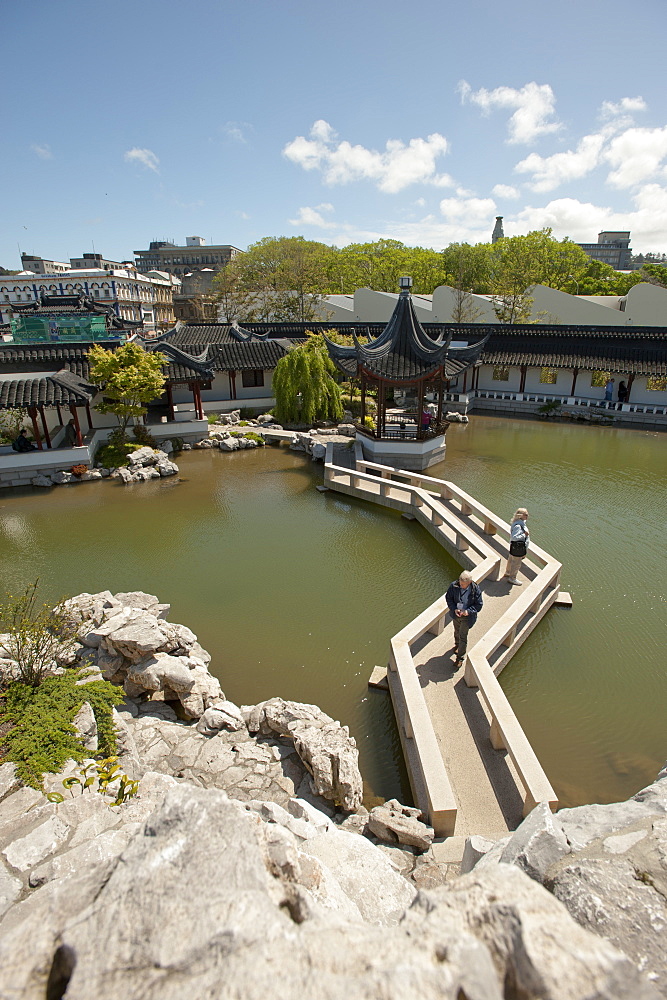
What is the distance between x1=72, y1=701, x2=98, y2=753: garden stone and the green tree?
1544 centimetres

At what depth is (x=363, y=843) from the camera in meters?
4.45

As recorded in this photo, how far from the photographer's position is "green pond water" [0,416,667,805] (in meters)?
7.52

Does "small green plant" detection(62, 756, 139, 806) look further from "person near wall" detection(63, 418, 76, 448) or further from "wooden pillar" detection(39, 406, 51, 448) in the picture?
"person near wall" detection(63, 418, 76, 448)

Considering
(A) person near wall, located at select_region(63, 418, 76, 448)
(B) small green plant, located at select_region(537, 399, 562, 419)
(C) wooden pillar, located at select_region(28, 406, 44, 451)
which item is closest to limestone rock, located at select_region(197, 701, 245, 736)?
(C) wooden pillar, located at select_region(28, 406, 44, 451)

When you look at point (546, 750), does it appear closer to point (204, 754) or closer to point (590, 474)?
point (204, 754)

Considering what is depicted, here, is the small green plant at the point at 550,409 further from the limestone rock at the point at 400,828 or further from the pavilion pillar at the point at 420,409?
the limestone rock at the point at 400,828

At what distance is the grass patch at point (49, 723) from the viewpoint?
17.1 ft

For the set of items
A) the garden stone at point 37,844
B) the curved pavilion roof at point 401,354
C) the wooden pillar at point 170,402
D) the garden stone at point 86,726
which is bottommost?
the garden stone at point 86,726

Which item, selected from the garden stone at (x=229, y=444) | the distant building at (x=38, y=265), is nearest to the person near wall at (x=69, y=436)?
the garden stone at (x=229, y=444)

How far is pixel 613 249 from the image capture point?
13975 centimetres

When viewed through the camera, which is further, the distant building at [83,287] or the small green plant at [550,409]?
the distant building at [83,287]

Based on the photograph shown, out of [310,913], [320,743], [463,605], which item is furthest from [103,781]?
[463,605]

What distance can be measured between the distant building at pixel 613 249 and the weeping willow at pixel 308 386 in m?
147

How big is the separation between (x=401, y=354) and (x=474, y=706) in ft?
47.9
